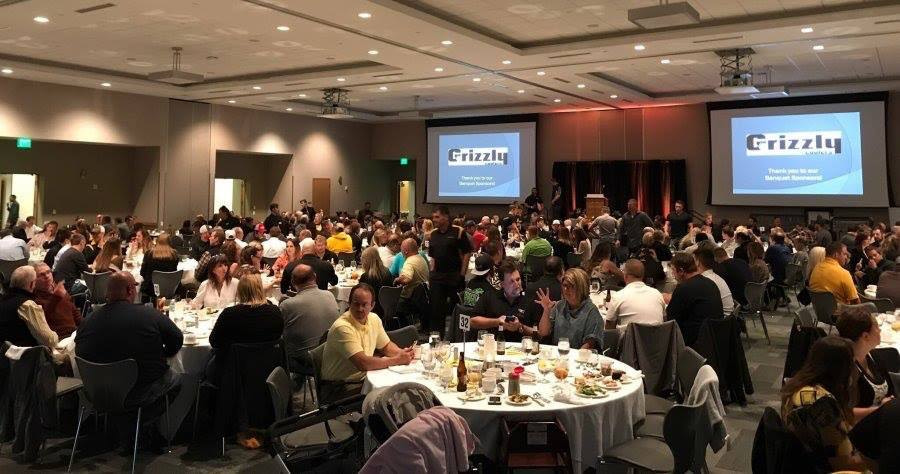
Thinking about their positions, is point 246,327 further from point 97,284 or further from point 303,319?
point 97,284

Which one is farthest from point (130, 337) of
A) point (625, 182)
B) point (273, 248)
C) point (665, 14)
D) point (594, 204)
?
point (625, 182)

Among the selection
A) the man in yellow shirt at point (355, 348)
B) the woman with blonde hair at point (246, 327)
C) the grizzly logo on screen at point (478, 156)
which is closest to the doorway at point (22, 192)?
the grizzly logo on screen at point (478, 156)

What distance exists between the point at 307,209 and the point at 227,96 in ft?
12.5

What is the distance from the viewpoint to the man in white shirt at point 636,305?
213 inches

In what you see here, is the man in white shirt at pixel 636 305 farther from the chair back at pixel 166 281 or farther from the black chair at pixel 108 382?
the chair back at pixel 166 281

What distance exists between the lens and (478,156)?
68.8 ft

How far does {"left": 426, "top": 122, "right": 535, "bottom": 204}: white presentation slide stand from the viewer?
20188 mm

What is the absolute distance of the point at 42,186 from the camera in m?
16.2

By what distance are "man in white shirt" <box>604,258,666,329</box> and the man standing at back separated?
2995 mm

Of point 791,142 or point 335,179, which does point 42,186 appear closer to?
point 335,179

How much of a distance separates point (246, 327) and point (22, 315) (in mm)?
1706

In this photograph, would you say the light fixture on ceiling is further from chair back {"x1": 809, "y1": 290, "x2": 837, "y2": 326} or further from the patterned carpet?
the patterned carpet

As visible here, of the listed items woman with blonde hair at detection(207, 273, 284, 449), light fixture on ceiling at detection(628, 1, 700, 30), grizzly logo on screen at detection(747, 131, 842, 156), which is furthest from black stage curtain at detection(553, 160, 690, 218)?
woman with blonde hair at detection(207, 273, 284, 449)

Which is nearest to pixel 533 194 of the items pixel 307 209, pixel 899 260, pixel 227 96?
pixel 307 209
